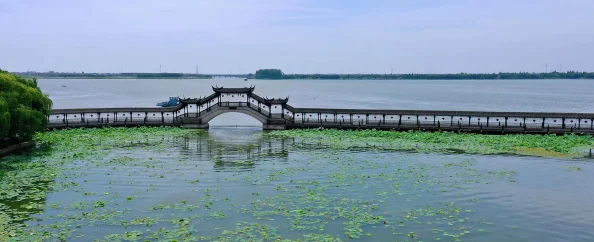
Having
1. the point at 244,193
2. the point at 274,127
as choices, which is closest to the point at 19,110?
the point at 244,193

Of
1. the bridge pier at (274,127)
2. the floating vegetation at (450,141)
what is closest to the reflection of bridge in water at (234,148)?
the bridge pier at (274,127)

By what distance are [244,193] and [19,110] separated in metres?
18.2

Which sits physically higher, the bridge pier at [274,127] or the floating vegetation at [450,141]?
the bridge pier at [274,127]

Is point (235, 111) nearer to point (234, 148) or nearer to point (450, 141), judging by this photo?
point (234, 148)

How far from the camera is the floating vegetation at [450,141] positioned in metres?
35.5

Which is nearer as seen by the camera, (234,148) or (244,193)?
(244,193)

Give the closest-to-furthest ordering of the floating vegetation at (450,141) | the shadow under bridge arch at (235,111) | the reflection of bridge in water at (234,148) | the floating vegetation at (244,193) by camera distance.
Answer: the floating vegetation at (244,193) < the reflection of bridge in water at (234,148) < the floating vegetation at (450,141) < the shadow under bridge arch at (235,111)

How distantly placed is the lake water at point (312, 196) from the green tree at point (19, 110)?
8.15 ft

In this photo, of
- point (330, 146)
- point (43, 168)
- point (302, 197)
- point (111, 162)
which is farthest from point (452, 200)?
point (43, 168)

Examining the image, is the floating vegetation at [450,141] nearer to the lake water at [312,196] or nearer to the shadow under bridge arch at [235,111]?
the shadow under bridge arch at [235,111]

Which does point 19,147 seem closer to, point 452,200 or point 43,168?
point 43,168

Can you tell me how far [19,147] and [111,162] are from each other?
8.08m

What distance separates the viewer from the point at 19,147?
32938mm

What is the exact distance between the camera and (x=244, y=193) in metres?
22.9
